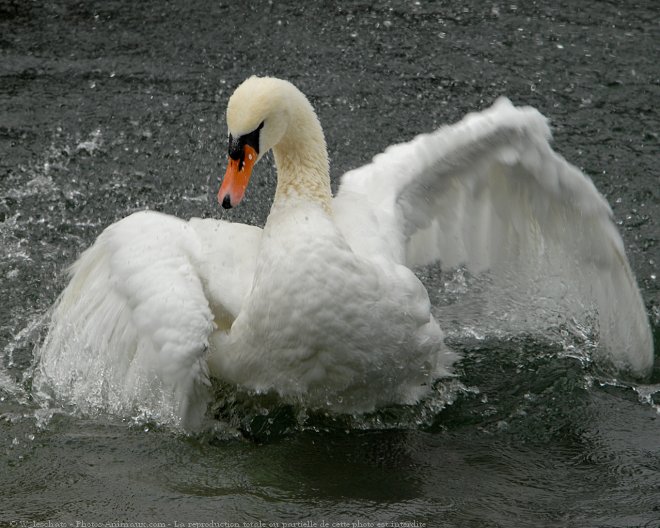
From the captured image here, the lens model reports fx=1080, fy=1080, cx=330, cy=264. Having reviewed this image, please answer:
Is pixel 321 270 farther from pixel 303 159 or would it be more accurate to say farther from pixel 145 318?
pixel 303 159

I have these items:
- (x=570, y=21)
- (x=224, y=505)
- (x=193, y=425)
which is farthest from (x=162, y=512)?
(x=570, y=21)

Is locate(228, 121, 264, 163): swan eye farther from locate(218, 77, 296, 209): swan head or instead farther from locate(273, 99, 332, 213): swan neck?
locate(273, 99, 332, 213): swan neck

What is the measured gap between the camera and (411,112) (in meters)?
8.57

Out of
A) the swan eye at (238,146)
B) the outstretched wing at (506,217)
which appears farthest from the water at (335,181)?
the swan eye at (238,146)

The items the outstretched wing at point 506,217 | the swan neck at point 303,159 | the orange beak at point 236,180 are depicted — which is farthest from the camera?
the outstretched wing at point 506,217

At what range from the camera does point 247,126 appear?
4895mm

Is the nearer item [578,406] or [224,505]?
[224,505]

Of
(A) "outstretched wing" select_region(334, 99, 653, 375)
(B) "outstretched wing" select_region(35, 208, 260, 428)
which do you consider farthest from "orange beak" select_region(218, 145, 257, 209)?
(A) "outstretched wing" select_region(334, 99, 653, 375)

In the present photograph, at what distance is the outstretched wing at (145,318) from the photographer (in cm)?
461

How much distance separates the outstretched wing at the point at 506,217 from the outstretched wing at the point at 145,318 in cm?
74

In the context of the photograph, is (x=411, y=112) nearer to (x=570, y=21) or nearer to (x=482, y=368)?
(x=570, y=21)

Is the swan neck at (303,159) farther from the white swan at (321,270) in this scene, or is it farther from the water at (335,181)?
the water at (335,181)

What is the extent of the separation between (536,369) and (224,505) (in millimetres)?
2270

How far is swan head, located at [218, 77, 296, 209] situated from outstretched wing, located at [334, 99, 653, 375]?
593 millimetres
